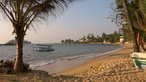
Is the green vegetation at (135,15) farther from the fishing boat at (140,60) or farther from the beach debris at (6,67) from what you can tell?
the beach debris at (6,67)

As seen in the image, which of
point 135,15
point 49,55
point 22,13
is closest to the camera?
point 22,13

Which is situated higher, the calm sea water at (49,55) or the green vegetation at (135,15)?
the green vegetation at (135,15)

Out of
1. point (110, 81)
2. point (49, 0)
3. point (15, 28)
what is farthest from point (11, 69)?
point (110, 81)

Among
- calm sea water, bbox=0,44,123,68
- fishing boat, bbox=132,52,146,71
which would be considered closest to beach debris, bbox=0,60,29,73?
fishing boat, bbox=132,52,146,71

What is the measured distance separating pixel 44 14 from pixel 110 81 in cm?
428

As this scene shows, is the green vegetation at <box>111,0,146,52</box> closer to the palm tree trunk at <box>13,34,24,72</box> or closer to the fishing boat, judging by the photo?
the fishing boat

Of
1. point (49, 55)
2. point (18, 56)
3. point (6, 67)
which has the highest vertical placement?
point (18, 56)

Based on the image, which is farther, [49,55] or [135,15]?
[49,55]

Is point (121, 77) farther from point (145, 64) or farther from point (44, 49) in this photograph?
point (44, 49)

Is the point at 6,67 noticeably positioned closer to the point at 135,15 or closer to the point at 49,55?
the point at 135,15

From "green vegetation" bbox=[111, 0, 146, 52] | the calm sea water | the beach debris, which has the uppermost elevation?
"green vegetation" bbox=[111, 0, 146, 52]

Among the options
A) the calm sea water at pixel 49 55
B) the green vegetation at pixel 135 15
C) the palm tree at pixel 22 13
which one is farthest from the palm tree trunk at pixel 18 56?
the calm sea water at pixel 49 55

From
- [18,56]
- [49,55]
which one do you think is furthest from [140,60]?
[49,55]

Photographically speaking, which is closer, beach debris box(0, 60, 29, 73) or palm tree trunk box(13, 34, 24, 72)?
beach debris box(0, 60, 29, 73)
